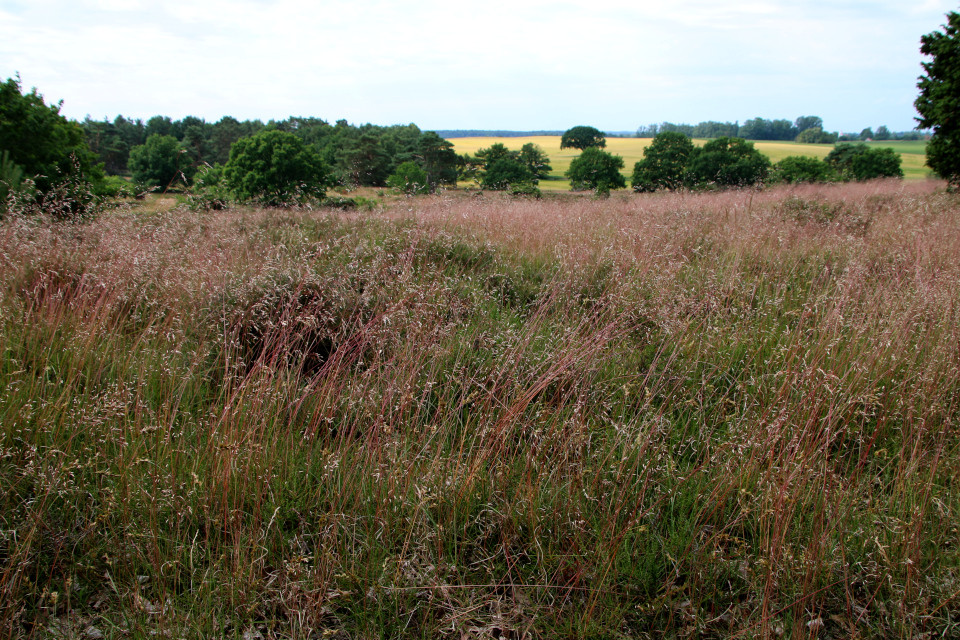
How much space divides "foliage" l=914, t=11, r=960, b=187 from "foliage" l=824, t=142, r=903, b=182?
25.9m

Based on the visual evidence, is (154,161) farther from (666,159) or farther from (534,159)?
(666,159)

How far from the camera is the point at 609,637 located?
63.5 inches

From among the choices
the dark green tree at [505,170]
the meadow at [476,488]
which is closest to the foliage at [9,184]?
the meadow at [476,488]

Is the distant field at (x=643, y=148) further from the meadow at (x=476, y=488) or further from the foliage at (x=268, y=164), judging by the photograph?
the meadow at (x=476, y=488)

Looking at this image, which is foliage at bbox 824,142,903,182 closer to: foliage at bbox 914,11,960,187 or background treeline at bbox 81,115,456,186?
foliage at bbox 914,11,960,187

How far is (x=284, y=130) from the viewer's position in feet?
157

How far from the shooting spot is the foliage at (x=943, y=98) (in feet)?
42.1

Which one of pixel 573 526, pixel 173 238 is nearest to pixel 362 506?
pixel 573 526

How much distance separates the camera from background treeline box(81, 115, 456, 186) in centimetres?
4988

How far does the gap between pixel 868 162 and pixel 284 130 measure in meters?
54.1

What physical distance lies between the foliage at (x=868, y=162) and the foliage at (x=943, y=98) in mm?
25896

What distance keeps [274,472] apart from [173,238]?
12.9ft

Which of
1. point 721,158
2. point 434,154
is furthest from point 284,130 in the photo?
point 721,158

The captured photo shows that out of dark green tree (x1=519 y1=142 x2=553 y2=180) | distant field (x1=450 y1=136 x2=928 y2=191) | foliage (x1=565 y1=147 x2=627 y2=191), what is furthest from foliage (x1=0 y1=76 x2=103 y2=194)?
dark green tree (x1=519 y1=142 x2=553 y2=180)
